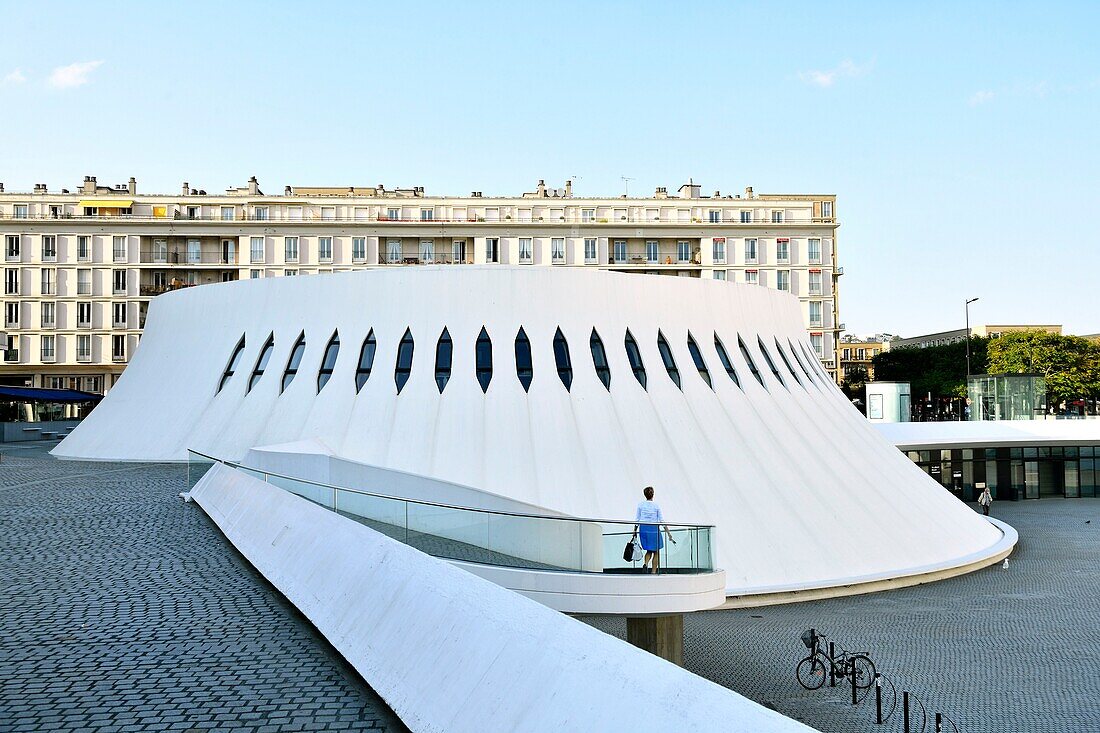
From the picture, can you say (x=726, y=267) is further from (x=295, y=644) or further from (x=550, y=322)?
(x=295, y=644)

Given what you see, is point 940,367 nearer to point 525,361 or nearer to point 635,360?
point 635,360

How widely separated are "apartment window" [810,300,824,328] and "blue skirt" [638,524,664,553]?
2165 inches

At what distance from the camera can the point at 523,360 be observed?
26.0 meters

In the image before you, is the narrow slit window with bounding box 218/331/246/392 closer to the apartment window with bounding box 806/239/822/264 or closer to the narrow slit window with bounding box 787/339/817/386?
the narrow slit window with bounding box 787/339/817/386

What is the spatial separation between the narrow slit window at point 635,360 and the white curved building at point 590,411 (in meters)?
0.06

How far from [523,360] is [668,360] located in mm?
4336

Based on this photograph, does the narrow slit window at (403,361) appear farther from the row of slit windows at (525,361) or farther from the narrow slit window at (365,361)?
the narrow slit window at (365,361)

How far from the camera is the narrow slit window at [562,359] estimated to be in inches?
1011

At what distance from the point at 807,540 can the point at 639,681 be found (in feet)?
63.2

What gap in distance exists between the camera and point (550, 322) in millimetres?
26359

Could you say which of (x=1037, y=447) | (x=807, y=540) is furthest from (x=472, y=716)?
(x=1037, y=447)

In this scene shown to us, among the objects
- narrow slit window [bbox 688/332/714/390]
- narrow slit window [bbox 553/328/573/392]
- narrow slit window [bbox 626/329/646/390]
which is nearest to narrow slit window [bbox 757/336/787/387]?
narrow slit window [bbox 688/332/714/390]

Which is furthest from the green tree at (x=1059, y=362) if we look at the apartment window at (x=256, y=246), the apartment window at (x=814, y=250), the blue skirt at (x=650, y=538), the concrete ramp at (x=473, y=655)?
the concrete ramp at (x=473, y=655)

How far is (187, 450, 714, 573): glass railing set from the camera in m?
11.2
